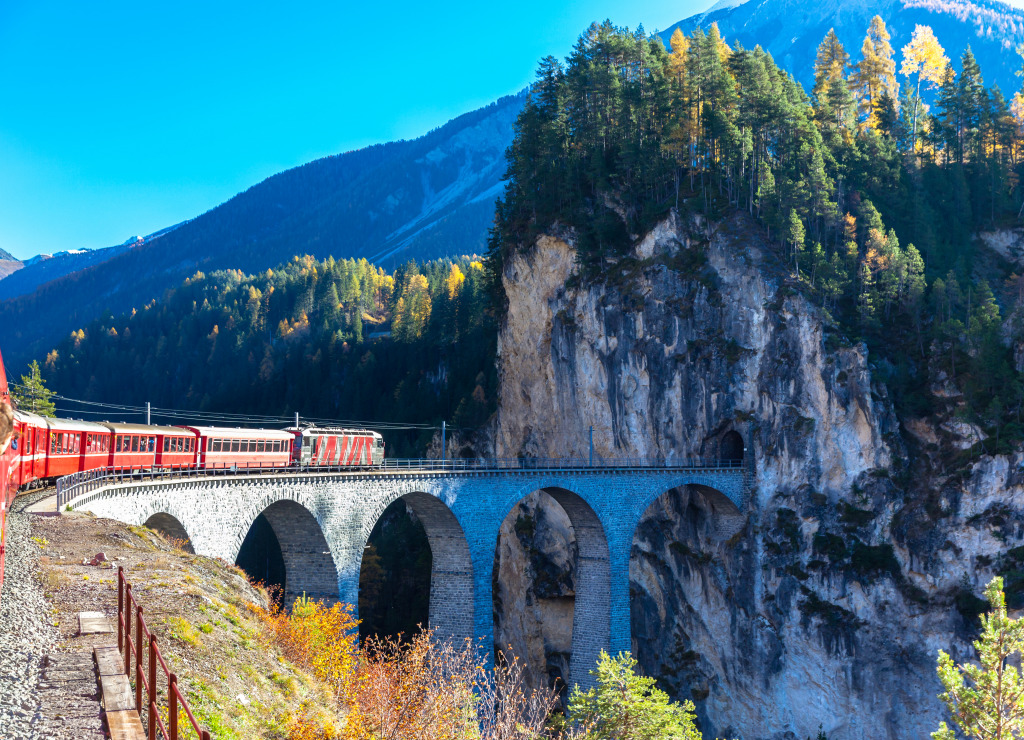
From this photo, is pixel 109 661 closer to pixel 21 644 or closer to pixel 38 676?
pixel 38 676

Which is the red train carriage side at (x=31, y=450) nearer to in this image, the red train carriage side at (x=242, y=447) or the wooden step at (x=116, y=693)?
the red train carriage side at (x=242, y=447)

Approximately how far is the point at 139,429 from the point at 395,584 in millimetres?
47835

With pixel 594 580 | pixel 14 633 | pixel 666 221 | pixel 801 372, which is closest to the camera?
pixel 14 633

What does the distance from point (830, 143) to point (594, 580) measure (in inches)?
1725

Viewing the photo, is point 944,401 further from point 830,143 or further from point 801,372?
Answer: point 830,143

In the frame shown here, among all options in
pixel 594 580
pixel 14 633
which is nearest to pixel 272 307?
pixel 594 580

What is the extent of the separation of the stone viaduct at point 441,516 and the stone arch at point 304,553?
0.05 metres

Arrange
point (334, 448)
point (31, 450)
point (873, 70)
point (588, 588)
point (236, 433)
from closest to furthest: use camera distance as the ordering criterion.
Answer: point (31, 450) → point (236, 433) → point (334, 448) → point (588, 588) → point (873, 70)

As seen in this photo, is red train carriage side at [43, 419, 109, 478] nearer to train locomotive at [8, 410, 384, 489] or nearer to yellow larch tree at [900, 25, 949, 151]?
train locomotive at [8, 410, 384, 489]

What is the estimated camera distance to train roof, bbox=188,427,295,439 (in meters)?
36.5

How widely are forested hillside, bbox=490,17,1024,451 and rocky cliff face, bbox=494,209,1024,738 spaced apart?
249cm

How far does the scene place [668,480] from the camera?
50.4 m

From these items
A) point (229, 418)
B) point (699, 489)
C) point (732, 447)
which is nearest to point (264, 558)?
point (229, 418)

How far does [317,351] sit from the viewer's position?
132m
